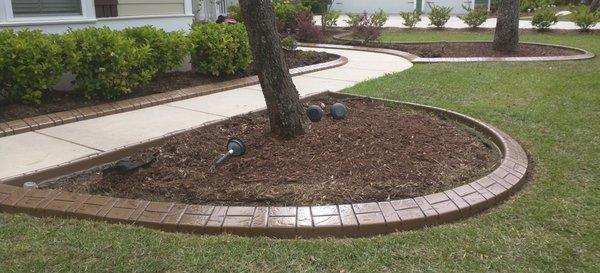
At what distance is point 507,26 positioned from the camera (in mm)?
9414

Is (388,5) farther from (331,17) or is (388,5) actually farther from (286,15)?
(286,15)

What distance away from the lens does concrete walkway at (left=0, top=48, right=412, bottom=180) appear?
3.81 metres

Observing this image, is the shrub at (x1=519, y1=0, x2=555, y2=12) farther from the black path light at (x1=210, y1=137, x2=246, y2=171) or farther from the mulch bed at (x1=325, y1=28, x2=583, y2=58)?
the black path light at (x1=210, y1=137, x2=246, y2=171)

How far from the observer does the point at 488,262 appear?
239cm

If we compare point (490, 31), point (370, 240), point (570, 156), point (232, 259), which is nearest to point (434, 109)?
point (570, 156)

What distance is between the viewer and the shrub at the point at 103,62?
17.1 feet

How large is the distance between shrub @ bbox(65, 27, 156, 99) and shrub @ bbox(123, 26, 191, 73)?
328mm

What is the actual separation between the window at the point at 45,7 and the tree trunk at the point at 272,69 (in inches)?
147

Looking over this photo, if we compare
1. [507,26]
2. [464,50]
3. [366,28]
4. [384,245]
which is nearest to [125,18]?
[384,245]

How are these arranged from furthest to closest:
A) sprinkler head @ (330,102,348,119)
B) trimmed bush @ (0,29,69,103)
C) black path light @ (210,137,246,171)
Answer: trimmed bush @ (0,29,69,103) < sprinkler head @ (330,102,348,119) < black path light @ (210,137,246,171)

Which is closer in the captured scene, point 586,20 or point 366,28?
point 366,28

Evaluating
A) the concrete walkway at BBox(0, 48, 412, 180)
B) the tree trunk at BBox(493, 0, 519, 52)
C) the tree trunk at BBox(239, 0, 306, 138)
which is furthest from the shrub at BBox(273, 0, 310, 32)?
the tree trunk at BBox(239, 0, 306, 138)

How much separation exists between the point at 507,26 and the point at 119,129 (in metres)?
7.78

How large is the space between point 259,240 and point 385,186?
0.99 metres
